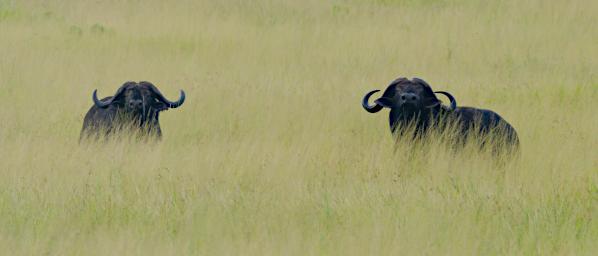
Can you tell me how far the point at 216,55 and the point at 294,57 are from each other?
47.0 inches

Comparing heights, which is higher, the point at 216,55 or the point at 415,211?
the point at 216,55

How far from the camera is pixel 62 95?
12953mm

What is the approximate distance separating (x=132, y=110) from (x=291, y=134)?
5.21 feet

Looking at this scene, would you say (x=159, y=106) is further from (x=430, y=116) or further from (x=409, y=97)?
(x=430, y=116)

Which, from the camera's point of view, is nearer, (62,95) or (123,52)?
(62,95)

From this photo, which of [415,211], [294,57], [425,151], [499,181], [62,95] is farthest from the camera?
Result: [294,57]

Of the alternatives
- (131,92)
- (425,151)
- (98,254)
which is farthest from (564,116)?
(98,254)

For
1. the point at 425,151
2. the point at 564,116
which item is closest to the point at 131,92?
the point at 425,151

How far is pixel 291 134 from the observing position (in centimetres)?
1077

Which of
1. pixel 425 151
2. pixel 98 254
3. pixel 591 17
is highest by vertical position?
pixel 591 17

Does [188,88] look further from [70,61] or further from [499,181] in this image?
[499,181]

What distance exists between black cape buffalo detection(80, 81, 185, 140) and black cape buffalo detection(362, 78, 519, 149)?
6.52ft

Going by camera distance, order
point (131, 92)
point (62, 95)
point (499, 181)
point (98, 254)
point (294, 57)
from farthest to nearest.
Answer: point (294, 57) → point (62, 95) → point (131, 92) → point (499, 181) → point (98, 254)

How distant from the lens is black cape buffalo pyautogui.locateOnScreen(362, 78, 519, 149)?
9711 mm
